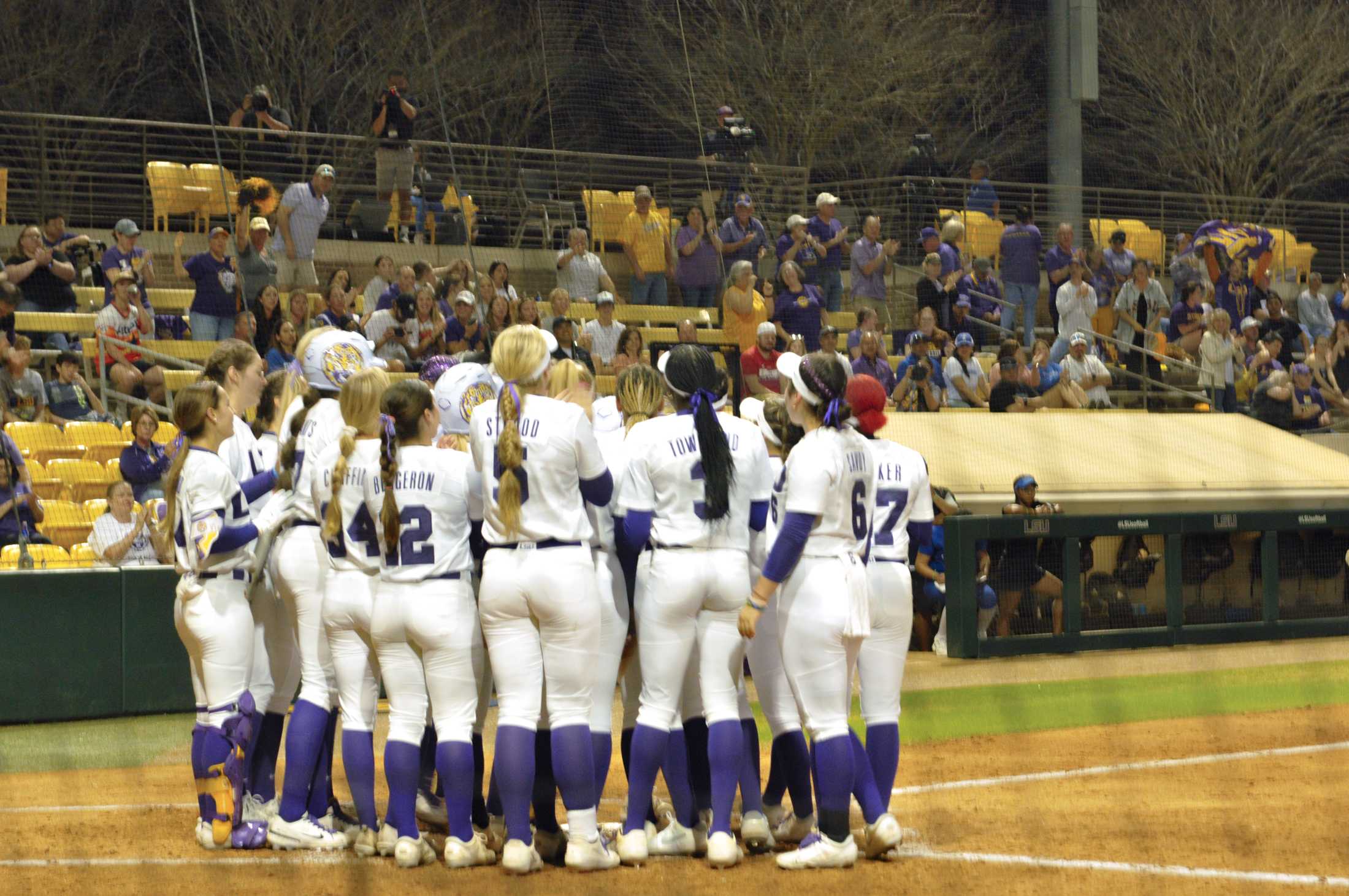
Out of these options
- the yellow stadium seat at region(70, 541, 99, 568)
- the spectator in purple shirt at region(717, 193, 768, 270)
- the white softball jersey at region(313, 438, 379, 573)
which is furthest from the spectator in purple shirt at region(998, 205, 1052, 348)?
the white softball jersey at region(313, 438, 379, 573)

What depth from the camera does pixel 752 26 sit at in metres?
24.9

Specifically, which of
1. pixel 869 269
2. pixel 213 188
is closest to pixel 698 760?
pixel 213 188

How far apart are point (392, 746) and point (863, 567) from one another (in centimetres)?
172

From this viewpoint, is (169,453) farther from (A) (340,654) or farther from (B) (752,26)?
(B) (752,26)

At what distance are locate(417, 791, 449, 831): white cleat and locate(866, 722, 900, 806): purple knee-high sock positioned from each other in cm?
162

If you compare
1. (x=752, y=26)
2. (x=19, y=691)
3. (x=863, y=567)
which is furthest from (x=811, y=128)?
(x=863, y=567)

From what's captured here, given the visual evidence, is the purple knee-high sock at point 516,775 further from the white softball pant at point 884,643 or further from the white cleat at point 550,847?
the white softball pant at point 884,643

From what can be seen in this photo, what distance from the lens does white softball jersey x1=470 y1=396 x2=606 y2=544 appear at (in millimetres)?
5340

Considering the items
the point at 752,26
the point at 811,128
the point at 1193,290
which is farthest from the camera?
the point at 811,128

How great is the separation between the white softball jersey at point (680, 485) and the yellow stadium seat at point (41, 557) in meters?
5.03

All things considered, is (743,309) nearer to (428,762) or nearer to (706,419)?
(428,762)

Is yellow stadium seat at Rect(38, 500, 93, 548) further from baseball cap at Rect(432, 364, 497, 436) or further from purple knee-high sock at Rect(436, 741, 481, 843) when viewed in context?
purple knee-high sock at Rect(436, 741, 481, 843)

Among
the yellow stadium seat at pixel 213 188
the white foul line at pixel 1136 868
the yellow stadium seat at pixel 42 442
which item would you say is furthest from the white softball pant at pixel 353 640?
the yellow stadium seat at pixel 213 188

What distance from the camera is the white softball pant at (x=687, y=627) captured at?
17.9 feet
